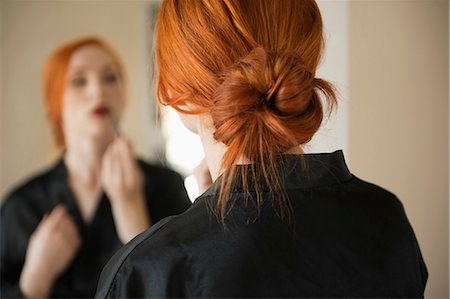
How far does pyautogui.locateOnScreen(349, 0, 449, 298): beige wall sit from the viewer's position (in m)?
0.96

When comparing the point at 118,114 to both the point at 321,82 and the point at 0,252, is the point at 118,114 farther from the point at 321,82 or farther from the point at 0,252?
the point at 321,82

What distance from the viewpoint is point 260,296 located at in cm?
51

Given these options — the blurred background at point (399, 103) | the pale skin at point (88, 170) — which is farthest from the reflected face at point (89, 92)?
the blurred background at point (399, 103)

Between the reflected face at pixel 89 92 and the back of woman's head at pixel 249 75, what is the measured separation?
2.72ft

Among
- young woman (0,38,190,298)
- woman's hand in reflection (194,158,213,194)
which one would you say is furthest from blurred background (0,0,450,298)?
young woman (0,38,190,298)

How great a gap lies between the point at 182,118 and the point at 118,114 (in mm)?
849

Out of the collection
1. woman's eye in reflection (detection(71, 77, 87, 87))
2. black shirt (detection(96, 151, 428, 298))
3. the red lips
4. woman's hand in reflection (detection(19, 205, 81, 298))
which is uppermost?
woman's eye in reflection (detection(71, 77, 87, 87))

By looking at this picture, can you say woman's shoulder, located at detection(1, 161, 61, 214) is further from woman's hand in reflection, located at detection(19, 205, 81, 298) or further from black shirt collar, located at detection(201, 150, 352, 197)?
black shirt collar, located at detection(201, 150, 352, 197)

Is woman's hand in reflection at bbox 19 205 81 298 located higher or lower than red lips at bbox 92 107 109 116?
lower

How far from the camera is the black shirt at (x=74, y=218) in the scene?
1326 millimetres

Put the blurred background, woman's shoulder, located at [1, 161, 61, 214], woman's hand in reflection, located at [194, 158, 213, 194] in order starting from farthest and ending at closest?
woman's shoulder, located at [1, 161, 61, 214] < the blurred background < woman's hand in reflection, located at [194, 158, 213, 194]

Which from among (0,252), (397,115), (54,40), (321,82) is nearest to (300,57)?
(321,82)

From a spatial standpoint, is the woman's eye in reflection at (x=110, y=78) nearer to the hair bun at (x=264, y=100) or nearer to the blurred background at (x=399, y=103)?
the blurred background at (x=399, y=103)

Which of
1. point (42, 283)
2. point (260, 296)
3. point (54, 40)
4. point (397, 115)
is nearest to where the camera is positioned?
point (260, 296)
